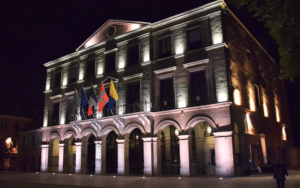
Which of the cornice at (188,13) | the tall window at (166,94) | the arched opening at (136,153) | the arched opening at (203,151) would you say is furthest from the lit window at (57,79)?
the arched opening at (203,151)

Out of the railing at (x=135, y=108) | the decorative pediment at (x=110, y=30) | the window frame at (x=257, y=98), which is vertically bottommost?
the railing at (x=135, y=108)

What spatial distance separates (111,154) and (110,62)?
30.5ft

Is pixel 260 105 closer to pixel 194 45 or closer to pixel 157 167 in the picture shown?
pixel 194 45

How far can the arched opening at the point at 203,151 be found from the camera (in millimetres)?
22094

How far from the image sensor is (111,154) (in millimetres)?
26703

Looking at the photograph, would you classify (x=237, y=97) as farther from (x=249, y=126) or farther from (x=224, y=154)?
(x=224, y=154)

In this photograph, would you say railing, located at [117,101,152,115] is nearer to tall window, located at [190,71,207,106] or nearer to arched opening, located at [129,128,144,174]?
arched opening, located at [129,128,144,174]

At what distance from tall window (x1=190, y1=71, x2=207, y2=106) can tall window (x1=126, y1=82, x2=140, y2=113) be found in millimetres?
4973

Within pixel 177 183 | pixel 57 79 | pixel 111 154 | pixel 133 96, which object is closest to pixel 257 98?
pixel 133 96

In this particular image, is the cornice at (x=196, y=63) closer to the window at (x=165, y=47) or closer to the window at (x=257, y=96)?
the window at (x=165, y=47)

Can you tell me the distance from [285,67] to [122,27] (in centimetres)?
1609

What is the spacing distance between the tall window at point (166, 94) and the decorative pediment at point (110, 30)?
6.18 m

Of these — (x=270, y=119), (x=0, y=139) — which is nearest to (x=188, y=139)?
(x=270, y=119)

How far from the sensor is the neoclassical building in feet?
64.0
